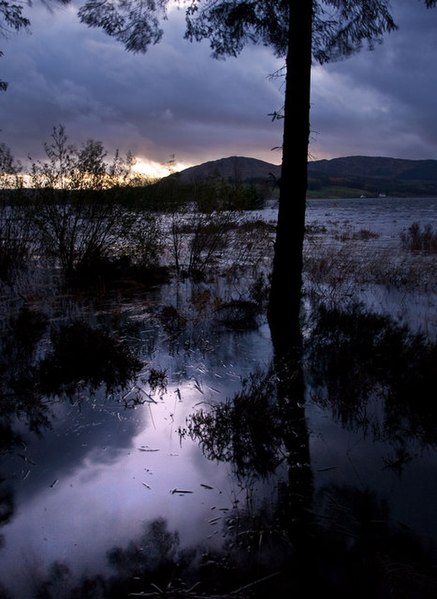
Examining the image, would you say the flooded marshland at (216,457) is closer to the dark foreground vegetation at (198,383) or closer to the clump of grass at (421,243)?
the dark foreground vegetation at (198,383)

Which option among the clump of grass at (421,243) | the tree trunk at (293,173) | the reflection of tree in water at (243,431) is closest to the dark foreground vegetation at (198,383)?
the reflection of tree in water at (243,431)

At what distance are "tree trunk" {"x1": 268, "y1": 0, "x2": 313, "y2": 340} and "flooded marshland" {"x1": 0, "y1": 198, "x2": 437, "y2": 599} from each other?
0.51 m

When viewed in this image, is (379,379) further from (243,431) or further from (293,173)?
(293,173)

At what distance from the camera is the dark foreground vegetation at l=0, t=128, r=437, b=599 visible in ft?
7.27

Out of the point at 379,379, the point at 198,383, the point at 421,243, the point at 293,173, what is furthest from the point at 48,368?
the point at 421,243

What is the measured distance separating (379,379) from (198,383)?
211 centimetres

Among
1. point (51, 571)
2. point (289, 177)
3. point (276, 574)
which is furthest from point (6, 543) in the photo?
point (289, 177)

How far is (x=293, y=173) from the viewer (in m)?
6.52

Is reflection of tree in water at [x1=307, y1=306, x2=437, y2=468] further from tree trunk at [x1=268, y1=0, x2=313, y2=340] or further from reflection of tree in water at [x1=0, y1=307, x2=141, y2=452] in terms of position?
reflection of tree in water at [x1=0, y1=307, x2=141, y2=452]

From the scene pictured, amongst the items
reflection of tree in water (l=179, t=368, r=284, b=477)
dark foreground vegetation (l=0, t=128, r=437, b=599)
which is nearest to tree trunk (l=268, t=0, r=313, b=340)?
dark foreground vegetation (l=0, t=128, r=437, b=599)

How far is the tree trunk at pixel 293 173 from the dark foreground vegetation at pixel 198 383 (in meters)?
0.49

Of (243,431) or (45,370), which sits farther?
(45,370)

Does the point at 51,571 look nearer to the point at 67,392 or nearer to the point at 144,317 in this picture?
the point at 67,392

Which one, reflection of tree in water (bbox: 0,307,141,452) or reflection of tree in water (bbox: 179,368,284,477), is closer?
reflection of tree in water (bbox: 179,368,284,477)
